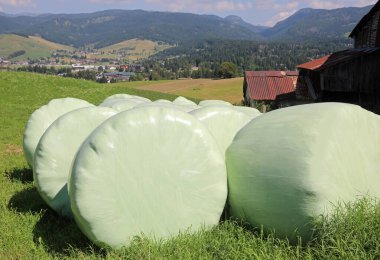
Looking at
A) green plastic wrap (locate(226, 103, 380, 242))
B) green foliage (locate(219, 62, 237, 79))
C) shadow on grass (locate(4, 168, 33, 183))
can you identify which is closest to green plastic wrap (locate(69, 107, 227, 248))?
green plastic wrap (locate(226, 103, 380, 242))

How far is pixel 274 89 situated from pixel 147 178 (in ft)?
91.1

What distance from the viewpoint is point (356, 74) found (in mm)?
21750

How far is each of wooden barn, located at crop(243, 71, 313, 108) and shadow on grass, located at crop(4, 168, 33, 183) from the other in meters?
23.1

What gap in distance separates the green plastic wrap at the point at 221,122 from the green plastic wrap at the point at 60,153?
140 centimetres

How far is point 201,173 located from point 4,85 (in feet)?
83.2

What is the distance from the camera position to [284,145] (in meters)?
3.91

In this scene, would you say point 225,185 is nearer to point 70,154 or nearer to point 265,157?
point 265,157

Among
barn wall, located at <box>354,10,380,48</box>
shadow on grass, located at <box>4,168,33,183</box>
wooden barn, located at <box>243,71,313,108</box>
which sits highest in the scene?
barn wall, located at <box>354,10,380,48</box>

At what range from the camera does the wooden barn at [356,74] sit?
835 inches

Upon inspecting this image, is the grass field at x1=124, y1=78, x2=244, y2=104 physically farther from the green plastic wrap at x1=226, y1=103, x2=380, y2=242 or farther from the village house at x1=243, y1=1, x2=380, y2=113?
the green plastic wrap at x1=226, y1=103, x2=380, y2=242

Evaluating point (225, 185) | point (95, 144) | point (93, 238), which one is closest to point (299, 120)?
point (225, 185)

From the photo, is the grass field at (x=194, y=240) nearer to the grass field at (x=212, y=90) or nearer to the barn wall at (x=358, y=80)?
the barn wall at (x=358, y=80)

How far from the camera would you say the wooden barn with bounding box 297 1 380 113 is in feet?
69.6

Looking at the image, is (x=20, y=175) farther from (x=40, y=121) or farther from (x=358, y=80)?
(x=358, y=80)
